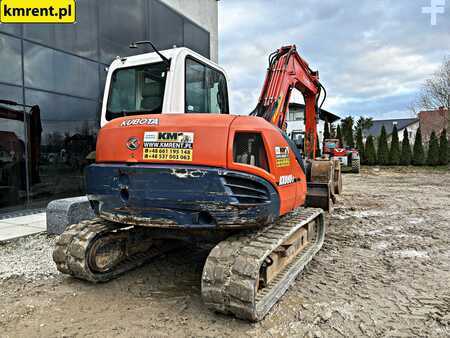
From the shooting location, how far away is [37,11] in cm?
794

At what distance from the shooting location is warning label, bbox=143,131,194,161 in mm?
2930

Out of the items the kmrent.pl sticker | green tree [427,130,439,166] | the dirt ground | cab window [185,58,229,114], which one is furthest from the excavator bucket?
green tree [427,130,439,166]

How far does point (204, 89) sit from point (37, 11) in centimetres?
614

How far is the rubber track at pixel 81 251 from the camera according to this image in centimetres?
346

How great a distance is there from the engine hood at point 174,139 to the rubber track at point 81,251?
916 millimetres

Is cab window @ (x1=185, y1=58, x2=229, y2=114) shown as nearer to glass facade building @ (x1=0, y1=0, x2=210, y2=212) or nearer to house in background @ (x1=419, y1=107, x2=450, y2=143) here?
glass facade building @ (x1=0, y1=0, x2=210, y2=212)

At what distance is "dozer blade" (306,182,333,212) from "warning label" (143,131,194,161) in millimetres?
3738

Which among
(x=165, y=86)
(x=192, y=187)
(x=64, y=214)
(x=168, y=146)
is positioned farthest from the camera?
(x=64, y=214)

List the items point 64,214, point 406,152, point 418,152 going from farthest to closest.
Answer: point 406,152 → point 418,152 → point 64,214

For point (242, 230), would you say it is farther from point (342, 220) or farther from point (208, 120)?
point (342, 220)

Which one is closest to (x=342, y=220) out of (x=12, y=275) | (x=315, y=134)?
(x=315, y=134)

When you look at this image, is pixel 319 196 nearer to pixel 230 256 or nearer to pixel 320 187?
pixel 320 187

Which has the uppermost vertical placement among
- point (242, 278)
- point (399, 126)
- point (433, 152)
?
point (399, 126)

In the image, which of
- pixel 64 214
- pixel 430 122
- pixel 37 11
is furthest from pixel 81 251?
pixel 430 122
